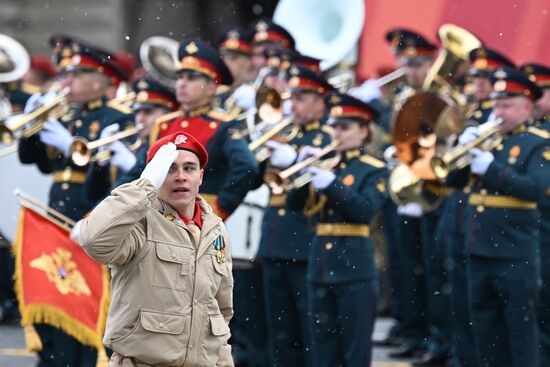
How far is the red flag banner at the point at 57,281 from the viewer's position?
9930 millimetres

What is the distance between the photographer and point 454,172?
34.4ft

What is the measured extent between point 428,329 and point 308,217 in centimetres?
261

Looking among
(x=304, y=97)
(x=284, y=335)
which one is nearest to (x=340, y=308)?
(x=284, y=335)

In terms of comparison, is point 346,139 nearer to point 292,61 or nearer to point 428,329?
point 292,61

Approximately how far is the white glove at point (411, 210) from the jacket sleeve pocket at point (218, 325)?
20.3ft

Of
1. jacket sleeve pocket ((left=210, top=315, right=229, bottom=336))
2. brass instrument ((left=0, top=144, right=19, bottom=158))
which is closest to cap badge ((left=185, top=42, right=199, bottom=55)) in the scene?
brass instrument ((left=0, top=144, right=19, bottom=158))

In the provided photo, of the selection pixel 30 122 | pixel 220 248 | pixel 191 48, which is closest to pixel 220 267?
pixel 220 248

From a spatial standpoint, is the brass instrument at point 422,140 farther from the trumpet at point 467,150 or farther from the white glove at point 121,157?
the white glove at point 121,157

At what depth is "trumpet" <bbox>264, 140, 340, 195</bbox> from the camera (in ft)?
32.8

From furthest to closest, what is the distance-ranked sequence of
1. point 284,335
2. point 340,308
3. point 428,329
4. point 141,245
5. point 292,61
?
point 428,329 → point 292,61 → point 284,335 → point 340,308 → point 141,245

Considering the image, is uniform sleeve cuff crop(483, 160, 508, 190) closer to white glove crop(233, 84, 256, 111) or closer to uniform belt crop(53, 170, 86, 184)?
white glove crop(233, 84, 256, 111)

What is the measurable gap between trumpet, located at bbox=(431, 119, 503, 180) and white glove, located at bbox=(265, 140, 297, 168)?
0.94 metres

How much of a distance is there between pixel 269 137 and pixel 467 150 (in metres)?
1.32

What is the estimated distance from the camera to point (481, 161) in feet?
32.6
